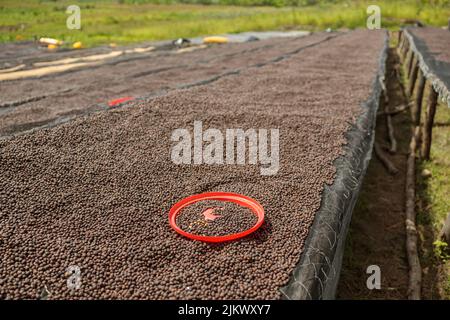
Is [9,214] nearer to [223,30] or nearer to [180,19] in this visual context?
[223,30]

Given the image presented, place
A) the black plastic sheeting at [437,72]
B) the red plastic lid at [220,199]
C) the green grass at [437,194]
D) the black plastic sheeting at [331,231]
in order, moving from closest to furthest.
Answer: the black plastic sheeting at [331,231], the red plastic lid at [220,199], the green grass at [437,194], the black plastic sheeting at [437,72]

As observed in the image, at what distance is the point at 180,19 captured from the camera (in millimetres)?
26406

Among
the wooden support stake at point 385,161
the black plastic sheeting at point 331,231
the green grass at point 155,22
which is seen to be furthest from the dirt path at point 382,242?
the green grass at point 155,22

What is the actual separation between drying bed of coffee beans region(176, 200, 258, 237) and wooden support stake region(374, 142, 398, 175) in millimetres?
3110

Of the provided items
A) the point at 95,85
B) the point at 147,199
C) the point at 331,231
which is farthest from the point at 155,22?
the point at 331,231

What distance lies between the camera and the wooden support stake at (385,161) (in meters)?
5.03

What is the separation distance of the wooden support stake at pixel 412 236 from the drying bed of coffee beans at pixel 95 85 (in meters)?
3.46

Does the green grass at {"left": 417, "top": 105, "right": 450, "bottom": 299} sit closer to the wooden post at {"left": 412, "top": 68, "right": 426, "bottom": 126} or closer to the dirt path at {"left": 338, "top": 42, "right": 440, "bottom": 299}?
the dirt path at {"left": 338, "top": 42, "right": 440, "bottom": 299}

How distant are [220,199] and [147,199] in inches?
20.1

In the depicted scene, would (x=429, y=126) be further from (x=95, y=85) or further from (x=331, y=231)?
(x=95, y=85)

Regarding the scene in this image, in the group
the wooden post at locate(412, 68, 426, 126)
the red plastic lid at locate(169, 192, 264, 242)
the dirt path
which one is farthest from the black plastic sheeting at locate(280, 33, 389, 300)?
the wooden post at locate(412, 68, 426, 126)

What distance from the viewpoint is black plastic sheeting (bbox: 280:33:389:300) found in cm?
197

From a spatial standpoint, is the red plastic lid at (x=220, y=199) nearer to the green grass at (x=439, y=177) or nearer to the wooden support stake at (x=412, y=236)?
the wooden support stake at (x=412, y=236)

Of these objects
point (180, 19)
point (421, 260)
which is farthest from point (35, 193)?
point (180, 19)
